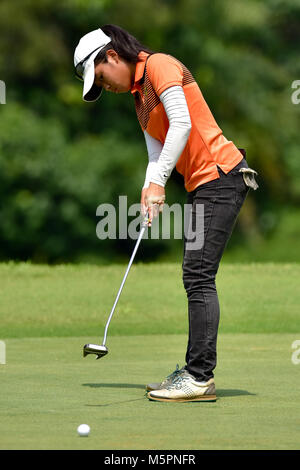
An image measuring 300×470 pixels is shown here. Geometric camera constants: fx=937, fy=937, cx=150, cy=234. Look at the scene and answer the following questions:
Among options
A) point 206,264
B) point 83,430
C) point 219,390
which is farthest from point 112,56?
point 83,430

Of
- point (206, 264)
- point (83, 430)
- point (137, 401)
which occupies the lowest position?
point (83, 430)

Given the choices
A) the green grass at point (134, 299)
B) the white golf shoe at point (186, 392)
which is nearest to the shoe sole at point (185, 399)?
the white golf shoe at point (186, 392)

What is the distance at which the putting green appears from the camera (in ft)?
11.2

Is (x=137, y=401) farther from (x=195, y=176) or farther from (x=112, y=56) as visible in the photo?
(x=112, y=56)

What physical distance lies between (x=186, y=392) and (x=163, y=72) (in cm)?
157

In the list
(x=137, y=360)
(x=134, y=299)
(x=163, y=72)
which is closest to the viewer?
(x=163, y=72)

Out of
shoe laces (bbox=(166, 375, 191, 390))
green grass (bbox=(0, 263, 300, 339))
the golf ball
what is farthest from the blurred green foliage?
the golf ball

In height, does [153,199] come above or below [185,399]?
above

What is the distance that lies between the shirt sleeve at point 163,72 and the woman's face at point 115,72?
0.16 metres

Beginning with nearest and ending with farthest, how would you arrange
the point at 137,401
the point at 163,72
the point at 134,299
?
the point at 137,401 → the point at 163,72 → the point at 134,299

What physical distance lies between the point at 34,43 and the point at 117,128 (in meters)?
3.44

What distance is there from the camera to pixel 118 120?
2802 cm

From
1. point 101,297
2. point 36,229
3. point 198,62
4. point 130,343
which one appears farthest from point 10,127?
point 130,343

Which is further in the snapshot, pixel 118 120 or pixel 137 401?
pixel 118 120
